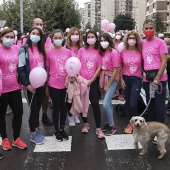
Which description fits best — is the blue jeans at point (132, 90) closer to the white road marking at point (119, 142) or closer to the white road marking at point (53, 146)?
the white road marking at point (119, 142)

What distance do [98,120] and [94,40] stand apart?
152 centimetres

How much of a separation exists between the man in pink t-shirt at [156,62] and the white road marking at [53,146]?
1676 mm

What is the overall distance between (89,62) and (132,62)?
781 millimetres

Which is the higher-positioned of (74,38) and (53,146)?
(74,38)

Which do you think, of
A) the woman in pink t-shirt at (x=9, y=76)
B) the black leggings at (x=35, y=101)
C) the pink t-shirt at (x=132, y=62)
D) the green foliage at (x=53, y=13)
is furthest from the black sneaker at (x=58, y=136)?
the green foliage at (x=53, y=13)

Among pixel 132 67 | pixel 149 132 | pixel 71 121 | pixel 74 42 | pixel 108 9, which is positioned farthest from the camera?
pixel 108 9

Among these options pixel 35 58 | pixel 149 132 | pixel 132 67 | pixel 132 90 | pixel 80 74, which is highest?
pixel 35 58

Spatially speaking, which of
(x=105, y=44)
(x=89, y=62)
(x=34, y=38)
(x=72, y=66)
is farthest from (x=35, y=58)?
(x=105, y=44)

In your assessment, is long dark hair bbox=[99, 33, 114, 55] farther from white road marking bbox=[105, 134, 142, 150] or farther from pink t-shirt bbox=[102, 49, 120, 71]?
white road marking bbox=[105, 134, 142, 150]

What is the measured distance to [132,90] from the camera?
496 centimetres

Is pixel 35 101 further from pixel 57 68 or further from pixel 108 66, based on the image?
pixel 108 66

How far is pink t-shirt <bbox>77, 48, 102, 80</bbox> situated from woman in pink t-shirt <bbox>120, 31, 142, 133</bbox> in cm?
49

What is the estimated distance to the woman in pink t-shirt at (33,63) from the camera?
14.5ft

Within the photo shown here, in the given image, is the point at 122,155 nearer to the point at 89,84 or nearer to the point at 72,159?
the point at 72,159
